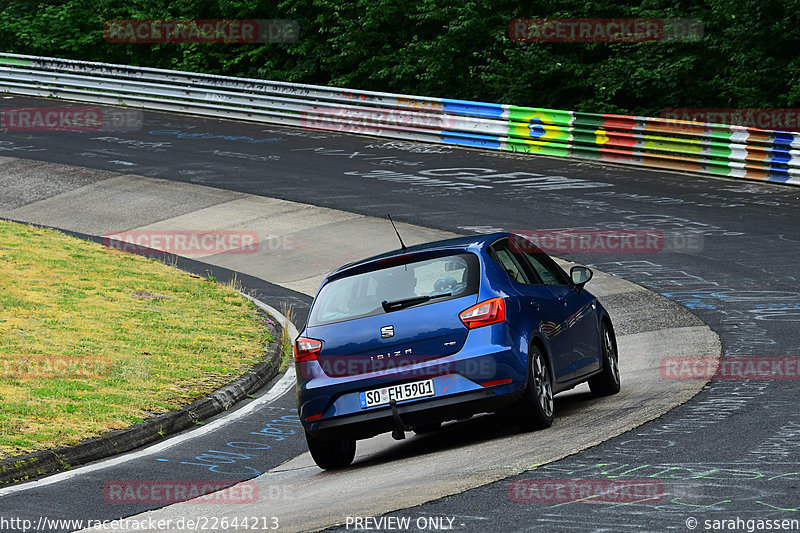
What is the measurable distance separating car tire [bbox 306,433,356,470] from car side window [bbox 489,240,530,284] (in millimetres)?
1823

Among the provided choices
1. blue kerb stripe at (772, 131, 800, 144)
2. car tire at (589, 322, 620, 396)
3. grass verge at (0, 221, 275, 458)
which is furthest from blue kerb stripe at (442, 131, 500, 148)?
car tire at (589, 322, 620, 396)

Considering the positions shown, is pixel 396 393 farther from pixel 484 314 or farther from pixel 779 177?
pixel 779 177

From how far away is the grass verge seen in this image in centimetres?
1063

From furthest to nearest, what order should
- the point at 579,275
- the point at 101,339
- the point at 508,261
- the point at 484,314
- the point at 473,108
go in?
the point at 473,108, the point at 101,339, the point at 579,275, the point at 508,261, the point at 484,314

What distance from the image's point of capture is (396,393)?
8508mm

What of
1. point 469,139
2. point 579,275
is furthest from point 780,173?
point 579,275

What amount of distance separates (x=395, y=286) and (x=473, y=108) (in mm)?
19482

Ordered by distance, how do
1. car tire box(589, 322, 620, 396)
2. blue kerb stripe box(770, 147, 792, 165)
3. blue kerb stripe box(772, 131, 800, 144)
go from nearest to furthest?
1. car tire box(589, 322, 620, 396)
2. blue kerb stripe box(772, 131, 800, 144)
3. blue kerb stripe box(770, 147, 792, 165)

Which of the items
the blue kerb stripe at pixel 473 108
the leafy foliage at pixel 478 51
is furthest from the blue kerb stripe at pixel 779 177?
the blue kerb stripe at pixel 473 108

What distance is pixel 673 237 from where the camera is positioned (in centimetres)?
1862

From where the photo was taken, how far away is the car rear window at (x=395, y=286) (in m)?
8.81

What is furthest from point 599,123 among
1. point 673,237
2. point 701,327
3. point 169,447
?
point 169,447

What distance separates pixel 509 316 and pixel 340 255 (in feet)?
36.2

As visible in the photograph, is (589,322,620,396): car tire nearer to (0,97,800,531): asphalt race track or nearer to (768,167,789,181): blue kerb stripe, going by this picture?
(0,97,800,531): asphalt race track
